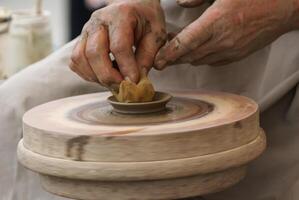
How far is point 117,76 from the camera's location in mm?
1049

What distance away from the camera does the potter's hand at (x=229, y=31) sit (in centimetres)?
107

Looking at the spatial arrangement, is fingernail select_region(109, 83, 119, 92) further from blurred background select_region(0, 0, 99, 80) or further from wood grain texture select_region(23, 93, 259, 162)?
blurred background select_region(0, 0, 99, 80)

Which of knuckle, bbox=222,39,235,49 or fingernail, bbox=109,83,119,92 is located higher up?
knuckle, bbox=222,39,235,49

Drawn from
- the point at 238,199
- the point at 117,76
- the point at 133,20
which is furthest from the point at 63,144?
the point at 238,199

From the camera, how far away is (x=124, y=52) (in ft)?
3.47

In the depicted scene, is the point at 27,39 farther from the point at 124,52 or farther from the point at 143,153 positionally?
the point at 143,153

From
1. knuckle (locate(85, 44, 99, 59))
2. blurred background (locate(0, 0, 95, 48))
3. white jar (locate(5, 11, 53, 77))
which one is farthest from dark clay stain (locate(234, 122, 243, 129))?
blurred background (locate(0, 0, 95, 48))

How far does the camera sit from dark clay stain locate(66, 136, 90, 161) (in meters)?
0.90

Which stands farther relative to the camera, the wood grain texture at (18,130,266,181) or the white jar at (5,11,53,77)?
the white jar at (5,11,53,77)

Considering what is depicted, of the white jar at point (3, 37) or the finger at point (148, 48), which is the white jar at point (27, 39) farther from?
the finger at point (148, 48)

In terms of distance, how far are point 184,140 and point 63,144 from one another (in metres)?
0.16

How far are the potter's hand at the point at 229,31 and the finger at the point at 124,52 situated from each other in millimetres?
53

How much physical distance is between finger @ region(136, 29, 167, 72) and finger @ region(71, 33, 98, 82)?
79 mm

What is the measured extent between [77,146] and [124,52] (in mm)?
212
